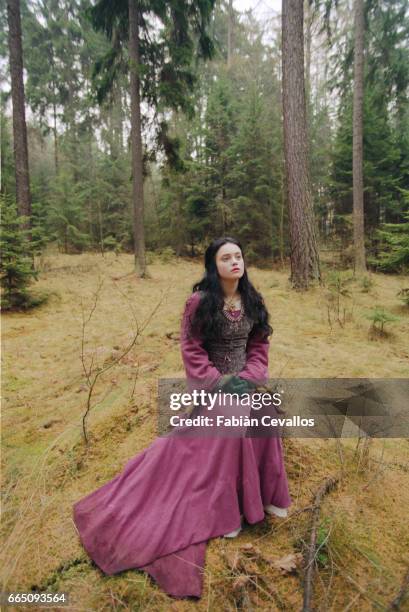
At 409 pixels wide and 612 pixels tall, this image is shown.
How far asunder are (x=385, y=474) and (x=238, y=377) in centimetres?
138

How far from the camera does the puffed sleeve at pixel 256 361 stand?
1.91m

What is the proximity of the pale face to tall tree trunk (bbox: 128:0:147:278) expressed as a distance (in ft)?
26.2

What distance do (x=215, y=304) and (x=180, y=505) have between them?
3.64 ft

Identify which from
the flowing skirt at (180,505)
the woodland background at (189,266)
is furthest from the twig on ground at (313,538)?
the flowing skirt at (180,505)

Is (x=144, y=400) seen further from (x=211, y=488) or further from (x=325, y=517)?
(x=325, y=517)

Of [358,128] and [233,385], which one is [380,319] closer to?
[233,385]

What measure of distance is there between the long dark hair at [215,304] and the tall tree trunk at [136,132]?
7893 mm

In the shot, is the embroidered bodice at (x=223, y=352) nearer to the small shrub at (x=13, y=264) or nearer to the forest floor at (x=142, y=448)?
the forest floor at (x=142, y=448)

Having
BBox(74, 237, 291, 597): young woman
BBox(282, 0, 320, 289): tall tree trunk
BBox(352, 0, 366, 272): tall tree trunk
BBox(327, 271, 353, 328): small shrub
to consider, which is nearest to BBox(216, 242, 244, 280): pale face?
BBox(74, 237, 291, 597): young woman

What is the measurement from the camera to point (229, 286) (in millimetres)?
2047

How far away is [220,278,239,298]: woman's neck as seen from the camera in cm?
203

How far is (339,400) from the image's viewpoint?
314cm

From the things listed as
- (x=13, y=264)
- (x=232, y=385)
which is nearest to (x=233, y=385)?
(x=232, y=385)

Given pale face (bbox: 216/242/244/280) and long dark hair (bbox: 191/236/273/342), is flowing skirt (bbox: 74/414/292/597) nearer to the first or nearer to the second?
long dark hair (bbox: 191/236/273/342)
